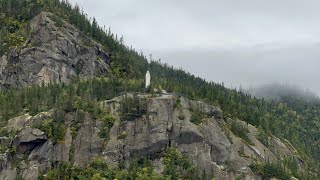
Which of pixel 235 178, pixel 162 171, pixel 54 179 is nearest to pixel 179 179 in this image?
pixel 162 171

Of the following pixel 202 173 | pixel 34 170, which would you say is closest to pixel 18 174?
pixel 34 170

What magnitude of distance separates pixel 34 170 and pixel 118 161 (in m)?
28.1

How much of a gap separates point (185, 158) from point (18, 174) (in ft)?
185

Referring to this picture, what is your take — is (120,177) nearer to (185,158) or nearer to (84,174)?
(84,174)

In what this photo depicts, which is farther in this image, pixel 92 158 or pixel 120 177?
pixel 92 158

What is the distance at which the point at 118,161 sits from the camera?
19712 cm

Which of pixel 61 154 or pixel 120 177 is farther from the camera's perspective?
pixel 61 154

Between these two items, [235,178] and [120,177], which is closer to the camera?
[120,177]

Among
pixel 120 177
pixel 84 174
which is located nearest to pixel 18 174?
pixel 84 174

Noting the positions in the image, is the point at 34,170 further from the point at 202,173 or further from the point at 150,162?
the point at 202,173

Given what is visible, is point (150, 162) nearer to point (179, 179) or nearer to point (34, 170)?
point (179, 179)

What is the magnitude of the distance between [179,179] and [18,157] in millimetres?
56722

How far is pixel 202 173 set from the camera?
19525cm

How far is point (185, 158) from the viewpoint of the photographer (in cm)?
19912
